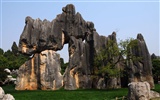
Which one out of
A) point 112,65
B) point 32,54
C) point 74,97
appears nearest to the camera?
point 74,97

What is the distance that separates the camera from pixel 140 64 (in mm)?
33656

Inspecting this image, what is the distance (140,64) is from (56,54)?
12.0m

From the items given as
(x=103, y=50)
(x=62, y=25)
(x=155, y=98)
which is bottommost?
(x=155, y=98)

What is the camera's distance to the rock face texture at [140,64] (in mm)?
33312

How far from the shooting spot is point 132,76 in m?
33.7

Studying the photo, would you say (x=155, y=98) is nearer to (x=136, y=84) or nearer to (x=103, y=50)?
(x=136, y=84)

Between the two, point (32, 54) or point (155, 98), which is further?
point (32, 54)

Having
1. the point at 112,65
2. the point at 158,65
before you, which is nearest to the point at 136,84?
the point at 112,65

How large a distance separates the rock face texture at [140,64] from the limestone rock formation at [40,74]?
33.7 feet

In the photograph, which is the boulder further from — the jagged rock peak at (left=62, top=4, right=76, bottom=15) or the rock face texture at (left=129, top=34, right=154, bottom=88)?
the rock face texture at (left=129, top=34, right=154, bottom=88)

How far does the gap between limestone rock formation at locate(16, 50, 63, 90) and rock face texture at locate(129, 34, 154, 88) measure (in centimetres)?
1027

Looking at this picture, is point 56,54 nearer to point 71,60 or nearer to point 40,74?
point 71,60

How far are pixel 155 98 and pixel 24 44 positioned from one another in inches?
775

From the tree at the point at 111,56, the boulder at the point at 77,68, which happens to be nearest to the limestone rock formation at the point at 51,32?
the boulder at the point at 77,68
